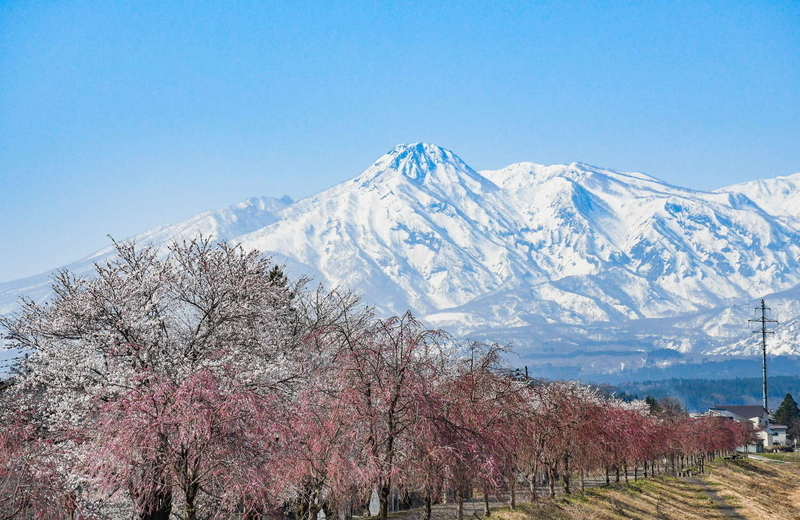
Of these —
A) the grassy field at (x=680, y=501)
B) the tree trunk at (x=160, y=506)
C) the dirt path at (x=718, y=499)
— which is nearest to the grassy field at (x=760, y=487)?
the grassy field at (x=680, y=501)

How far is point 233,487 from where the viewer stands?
69.4 ft

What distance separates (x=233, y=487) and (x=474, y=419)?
44.3 feet

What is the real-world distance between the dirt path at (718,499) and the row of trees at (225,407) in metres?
25.4

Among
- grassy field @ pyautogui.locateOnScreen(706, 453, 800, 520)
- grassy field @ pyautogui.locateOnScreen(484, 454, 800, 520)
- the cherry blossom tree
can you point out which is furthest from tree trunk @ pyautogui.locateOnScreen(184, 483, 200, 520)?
grassy field @ pyautogui.locateOnScreen(706, 453, 800, 520)

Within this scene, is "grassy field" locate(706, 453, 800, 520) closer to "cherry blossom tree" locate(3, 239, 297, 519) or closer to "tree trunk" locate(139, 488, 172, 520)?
"cherry blossom tree" locate(3, 239, 297, 519)

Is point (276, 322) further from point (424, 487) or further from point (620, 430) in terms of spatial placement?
point (620, 430)

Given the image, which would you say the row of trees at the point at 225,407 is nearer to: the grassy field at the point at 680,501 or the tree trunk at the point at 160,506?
the tree trunk at the point at 160,506

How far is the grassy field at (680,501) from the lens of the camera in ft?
153

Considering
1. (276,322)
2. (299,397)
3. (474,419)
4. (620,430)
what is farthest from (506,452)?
(620,430)

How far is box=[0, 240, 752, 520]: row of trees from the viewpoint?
2156 cm

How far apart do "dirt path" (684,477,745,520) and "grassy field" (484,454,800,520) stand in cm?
19

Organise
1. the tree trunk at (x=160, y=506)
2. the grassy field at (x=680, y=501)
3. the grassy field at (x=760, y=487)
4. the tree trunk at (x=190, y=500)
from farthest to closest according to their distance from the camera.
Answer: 1. the grassy field at (x=760, y=487)
2. the grassy field at (x=680, y=501)
3. the tree trunk at (x=160, y=506)
4. the tree trunk at (x=190, y=500)

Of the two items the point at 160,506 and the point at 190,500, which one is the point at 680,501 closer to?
the point at 160,506

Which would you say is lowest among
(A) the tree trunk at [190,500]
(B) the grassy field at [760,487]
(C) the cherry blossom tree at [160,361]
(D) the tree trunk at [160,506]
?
(B) the grassy field at [760,487]
